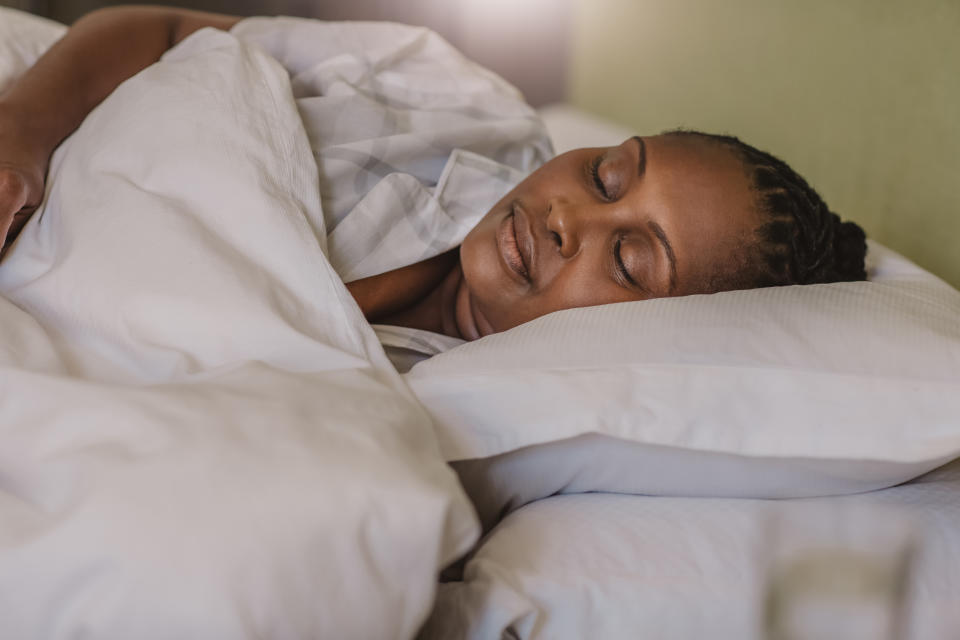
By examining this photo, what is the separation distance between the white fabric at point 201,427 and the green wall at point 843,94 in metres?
0.79

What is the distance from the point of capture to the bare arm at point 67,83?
81cm

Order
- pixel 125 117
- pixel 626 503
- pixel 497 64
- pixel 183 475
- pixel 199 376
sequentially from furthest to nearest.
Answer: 1. pixel 497 64
2. pixel 125 117
3. pixel 626 503
4. pixel 199 376
5. pixel 183 475

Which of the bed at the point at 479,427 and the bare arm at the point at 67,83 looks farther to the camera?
the bare arm at the point at 67,83

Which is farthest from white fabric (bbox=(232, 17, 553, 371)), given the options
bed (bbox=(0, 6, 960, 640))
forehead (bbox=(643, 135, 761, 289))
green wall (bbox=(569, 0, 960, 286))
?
green wall (bbox=(569, 0, 960, 286))

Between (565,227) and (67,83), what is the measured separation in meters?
0.64

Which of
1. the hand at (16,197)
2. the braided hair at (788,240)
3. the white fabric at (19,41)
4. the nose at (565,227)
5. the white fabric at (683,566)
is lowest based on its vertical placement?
the white fabric at (683,566)

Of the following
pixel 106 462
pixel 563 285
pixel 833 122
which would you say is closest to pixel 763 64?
pixel 833 122

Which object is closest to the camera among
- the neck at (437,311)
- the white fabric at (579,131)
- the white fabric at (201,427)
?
the white fabric at (201,427)

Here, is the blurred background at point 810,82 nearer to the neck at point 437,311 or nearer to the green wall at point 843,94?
the green wall at point 843,94

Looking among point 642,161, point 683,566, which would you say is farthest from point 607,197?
point 683,566

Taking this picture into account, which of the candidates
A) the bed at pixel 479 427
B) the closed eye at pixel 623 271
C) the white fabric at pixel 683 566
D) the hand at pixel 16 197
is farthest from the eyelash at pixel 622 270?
the hand at pixel 16 197

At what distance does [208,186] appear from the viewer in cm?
73

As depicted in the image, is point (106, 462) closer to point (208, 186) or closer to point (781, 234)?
point (208, 186)

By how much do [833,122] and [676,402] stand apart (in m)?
0.78
